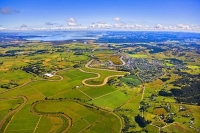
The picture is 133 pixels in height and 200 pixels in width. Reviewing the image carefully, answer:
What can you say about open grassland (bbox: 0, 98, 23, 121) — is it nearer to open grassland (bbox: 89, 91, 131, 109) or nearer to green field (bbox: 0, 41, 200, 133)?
green field (bbox: 0, 41, 200, 133)

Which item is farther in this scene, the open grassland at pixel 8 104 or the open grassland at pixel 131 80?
the open grassland at pixel 131 80

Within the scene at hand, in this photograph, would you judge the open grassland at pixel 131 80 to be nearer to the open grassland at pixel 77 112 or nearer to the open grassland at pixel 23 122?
the open grassland at pixel 77 112

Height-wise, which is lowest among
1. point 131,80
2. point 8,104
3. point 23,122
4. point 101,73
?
point 23,122

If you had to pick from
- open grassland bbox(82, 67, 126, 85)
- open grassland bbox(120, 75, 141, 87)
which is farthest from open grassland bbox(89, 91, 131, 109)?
open grassland bbox(82, 67, 126, 85)

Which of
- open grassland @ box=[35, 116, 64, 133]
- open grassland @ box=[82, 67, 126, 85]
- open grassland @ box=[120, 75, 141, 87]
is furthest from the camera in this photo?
open grassland @ box=[82, 67, 126, 85]

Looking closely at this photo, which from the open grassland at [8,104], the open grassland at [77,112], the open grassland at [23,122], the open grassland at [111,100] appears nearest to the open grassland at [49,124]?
the open grassland at [23,122]

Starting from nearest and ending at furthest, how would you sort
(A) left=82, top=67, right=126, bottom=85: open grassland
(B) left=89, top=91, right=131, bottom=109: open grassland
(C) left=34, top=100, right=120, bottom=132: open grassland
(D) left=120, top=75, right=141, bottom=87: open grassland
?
(C) left=34, top=100, right=120, bottom=132: open grassland → (B) left=89, top=91, right=131, bottom=109: open grassland → (D) left=120, top=75, right=141, bottom=87: open grassland → (A) left=82, top=67, right=126, bottom=85: open grassland

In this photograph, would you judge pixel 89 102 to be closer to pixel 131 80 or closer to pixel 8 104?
pixel 8 104

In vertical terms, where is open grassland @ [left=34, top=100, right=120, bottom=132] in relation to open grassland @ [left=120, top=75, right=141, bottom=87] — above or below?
below

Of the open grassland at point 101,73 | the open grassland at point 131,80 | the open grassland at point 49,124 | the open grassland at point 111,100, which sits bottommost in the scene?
the open grassland at point 49,124

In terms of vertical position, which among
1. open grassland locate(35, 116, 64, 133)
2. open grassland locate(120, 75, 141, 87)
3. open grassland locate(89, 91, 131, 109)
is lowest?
open grassland locate(35, 116, 64, 133)

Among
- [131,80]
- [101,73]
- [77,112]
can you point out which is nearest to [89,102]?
[77,112]

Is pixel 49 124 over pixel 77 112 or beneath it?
beneath
